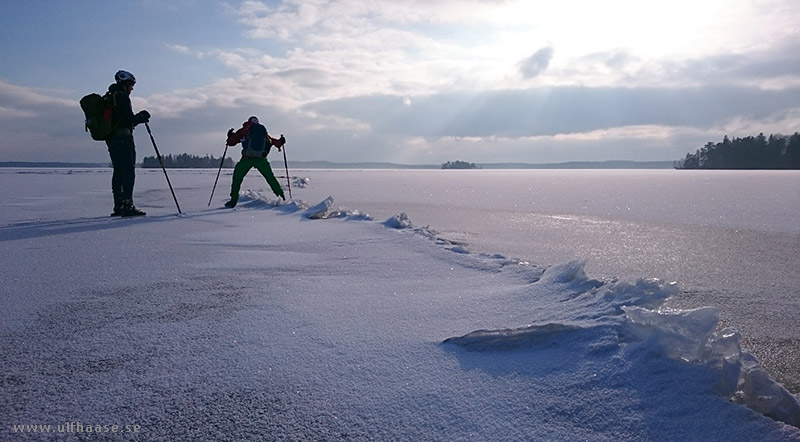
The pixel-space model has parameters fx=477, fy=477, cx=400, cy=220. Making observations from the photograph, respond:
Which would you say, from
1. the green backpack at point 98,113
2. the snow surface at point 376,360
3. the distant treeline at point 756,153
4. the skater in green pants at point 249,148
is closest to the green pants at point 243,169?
the skater in green pants at point 249,148

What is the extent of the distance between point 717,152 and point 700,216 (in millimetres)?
81066

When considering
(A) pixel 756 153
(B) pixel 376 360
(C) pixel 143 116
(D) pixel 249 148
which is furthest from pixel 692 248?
(A) pixel 756 153

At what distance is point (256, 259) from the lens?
375 cm

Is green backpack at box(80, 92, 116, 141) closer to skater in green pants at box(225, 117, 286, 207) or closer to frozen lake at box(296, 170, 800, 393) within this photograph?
skater in green pants at box(225, 117, 286, 207)

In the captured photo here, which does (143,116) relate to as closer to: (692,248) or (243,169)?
(243,169)

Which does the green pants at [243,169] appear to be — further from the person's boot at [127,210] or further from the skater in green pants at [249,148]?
the person's boot at [127,210]

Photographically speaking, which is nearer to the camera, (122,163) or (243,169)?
A: (122,163)

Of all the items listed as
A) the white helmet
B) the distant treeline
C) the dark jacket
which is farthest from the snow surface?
the distant treeline

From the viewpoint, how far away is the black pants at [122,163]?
6.40 m

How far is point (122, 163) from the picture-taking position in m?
6.43

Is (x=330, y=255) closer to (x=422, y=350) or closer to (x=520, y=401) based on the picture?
(x=422, y=350)

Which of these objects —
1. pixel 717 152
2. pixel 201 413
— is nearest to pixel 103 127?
pixel 201 413

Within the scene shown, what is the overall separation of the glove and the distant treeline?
7722 centimetres

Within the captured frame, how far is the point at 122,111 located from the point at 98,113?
0.27 m
